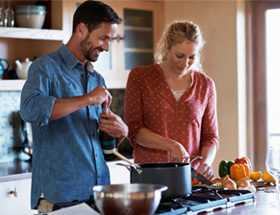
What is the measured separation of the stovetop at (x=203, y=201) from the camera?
1.72 meters

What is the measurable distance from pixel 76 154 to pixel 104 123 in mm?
191

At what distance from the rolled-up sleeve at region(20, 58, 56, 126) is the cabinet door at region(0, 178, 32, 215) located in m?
1.35

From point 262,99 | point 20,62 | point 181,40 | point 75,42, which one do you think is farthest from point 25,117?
point 262,99

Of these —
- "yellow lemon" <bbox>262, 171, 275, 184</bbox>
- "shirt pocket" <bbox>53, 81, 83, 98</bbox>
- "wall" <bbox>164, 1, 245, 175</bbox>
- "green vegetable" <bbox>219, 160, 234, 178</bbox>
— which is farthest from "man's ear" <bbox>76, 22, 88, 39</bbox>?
"wall" <bbox>164, 1, 245, 175</bbox>

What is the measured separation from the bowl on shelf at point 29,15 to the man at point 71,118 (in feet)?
5.01

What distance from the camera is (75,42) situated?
223 cm

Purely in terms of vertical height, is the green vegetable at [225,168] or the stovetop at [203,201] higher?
the green vegetable at [225,168]

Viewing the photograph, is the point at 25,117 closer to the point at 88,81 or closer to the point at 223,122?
the point at 88,81

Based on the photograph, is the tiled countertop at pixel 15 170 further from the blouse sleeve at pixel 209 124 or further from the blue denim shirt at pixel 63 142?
the blouse sleeve at pixel 209 124

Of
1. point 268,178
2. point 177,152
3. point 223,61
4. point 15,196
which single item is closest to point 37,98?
point 177,152

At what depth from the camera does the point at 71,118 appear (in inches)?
84.7

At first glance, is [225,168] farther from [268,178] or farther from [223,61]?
[223,61]

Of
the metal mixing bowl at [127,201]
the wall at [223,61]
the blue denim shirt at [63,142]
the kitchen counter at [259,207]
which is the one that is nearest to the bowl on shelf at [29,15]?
the wall at [223,61]

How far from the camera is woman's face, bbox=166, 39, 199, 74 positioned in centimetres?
257
